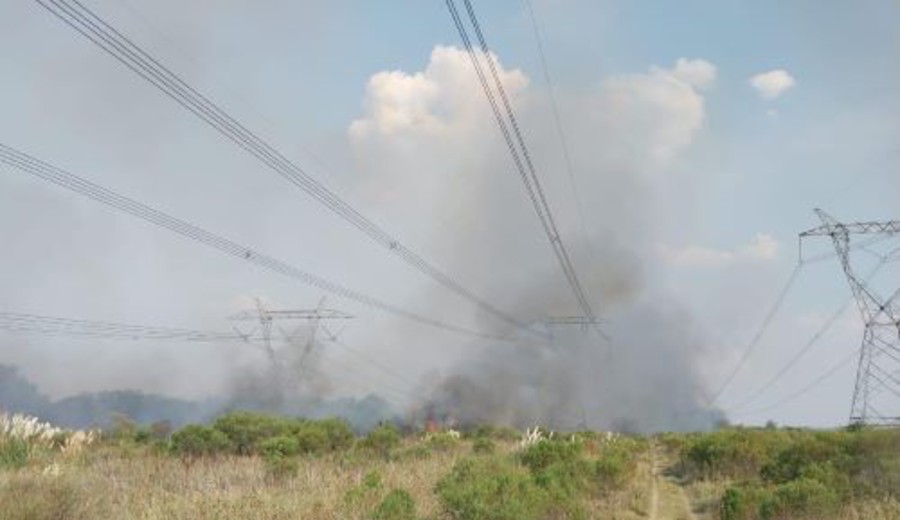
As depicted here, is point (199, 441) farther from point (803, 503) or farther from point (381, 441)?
point (803, 503)

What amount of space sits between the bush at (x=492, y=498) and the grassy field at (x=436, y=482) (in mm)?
37

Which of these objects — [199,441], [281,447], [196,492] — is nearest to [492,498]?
[196,492]

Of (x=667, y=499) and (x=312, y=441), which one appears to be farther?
(x=312, y=441)

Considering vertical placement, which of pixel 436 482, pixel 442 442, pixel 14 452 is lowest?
pixel 14 452

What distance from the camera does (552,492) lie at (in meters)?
18.5

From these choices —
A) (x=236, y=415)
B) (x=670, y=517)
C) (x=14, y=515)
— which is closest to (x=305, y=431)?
(x=236, y=415)

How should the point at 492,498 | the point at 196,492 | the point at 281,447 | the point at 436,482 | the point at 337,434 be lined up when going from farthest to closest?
the point at 337,434 < the point at 281,447 < the point at 436,482 < the point at 196,492 < the point at 492,498

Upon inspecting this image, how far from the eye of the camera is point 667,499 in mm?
24312

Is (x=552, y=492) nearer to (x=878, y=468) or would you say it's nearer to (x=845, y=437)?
(x=878, y=468)

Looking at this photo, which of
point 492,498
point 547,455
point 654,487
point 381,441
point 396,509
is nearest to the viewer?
point 396,509

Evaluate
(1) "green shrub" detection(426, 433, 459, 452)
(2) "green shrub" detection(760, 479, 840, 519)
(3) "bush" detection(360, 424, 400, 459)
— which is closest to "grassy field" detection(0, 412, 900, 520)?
(2) "green shrub" detection(760, 479, 840, 519)

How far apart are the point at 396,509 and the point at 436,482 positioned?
213 inches

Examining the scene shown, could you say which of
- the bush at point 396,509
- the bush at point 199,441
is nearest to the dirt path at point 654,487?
the bush at point 396,509

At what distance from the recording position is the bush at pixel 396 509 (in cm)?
1453
